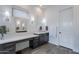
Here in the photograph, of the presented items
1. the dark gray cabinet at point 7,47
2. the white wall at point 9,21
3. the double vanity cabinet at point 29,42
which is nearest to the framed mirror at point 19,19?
the white wall at point 9,21

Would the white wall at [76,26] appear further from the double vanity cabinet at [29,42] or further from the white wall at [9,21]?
the white wall at [9,21]

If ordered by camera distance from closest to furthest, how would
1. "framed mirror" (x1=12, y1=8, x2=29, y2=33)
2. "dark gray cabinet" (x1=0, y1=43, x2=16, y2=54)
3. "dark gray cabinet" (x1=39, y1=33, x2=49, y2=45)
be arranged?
"dark gray cabinet" (x1=0, y1=43, x2=16, y2=54)
"framed mirror" (x1=12, y1=8, x2=29, y2=33)
"dark gray cabinet" (x1=39, y1=33, x2=49, y2=45)

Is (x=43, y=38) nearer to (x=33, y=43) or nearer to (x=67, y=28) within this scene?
(x=33, y=43)

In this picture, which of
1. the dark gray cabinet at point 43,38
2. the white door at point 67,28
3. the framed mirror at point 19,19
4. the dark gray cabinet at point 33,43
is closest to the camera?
the framed mirror at point 19,19

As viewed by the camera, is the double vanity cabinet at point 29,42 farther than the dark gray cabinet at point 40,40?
No

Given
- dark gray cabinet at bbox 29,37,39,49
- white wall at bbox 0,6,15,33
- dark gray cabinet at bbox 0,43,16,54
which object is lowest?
dark gray cabinet at bbox 29,37,39,49

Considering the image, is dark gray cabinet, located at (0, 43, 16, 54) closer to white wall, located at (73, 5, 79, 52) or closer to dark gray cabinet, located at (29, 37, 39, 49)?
dark gray cabinet, located at (29, 37, 39, 49)

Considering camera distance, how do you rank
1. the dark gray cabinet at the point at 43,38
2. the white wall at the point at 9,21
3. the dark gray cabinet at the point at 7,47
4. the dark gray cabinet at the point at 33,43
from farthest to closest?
the dark gray cabinet at the point at 43,38, the dark gray cabinet at the point at 33,43, the white wall at the point at 9,21, the dark gray cabinet at the point at 7,47

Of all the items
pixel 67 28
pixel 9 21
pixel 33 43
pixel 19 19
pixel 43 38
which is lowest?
pixel 33 43

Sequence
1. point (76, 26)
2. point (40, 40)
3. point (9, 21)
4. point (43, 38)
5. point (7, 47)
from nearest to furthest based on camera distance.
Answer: point (7, 47)
point (9, 21)
point (76, 26)
point (40, 40)
point (43, 38)

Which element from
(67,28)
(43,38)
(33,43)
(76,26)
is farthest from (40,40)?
(76,26)

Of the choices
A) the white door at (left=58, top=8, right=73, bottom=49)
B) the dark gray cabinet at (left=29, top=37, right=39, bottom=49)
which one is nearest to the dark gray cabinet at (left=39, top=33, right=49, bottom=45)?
the dark gray cabinet at (left=29, top=37, right=39, bottom=49)
